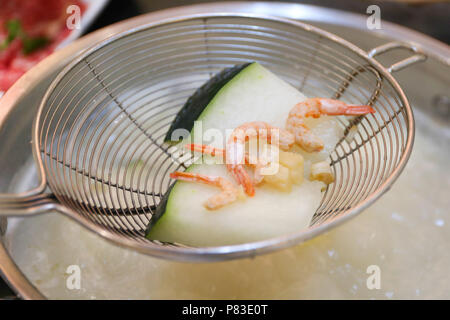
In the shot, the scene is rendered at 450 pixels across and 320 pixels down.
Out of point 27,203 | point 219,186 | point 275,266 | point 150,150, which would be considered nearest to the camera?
point 27,203

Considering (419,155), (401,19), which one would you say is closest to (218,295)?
(419,155)

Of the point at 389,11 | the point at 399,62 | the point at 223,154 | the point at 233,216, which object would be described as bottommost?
the point at 233,216

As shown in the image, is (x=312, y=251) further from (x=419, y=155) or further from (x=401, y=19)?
(x=401, y=19)

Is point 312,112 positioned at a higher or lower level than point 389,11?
lower
